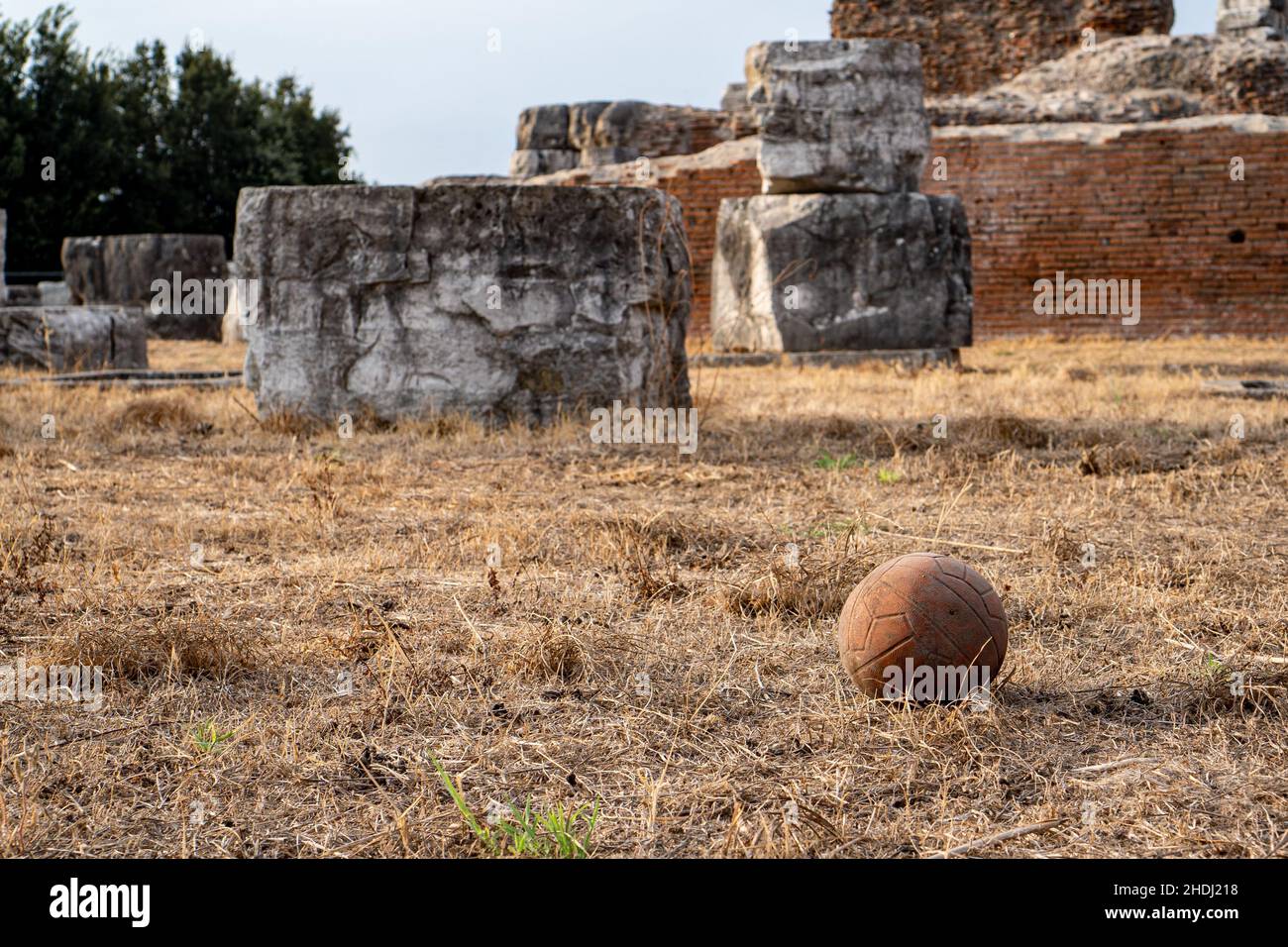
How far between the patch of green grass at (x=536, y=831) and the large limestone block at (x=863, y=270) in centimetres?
820

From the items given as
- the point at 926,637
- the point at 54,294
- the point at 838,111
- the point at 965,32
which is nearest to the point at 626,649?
the point at 926,637

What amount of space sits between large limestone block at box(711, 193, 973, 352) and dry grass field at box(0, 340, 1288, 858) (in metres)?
4.25

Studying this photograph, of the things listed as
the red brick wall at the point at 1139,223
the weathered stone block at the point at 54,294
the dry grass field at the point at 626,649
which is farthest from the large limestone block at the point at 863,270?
the weathered stone block at the point at 54,294

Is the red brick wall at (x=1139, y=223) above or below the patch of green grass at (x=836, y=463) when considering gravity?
above

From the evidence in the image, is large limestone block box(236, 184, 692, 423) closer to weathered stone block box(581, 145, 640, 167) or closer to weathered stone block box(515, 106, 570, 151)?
weathered stone block box(581, 145, 640, 167)

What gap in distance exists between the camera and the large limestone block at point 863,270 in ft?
32.8

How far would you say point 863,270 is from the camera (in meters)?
10.0

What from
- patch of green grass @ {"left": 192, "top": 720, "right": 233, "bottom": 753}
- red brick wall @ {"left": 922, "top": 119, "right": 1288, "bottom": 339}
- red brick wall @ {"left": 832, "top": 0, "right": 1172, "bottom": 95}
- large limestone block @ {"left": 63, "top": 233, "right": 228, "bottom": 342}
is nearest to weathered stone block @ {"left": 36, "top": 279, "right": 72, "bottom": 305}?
large limestone block @ {"left": 63, "top": 233, "right": 228, "bottom": 342}

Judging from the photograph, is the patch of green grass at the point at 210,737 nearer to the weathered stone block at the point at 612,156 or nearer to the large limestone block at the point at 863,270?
the large limestone block at the point at 863,270

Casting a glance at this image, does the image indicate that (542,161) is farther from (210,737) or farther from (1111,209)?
(210,737)

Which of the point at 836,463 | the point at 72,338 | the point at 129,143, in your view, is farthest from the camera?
the point at 129,143

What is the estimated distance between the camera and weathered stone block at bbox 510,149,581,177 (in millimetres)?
16594

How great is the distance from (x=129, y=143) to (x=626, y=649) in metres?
26.0
